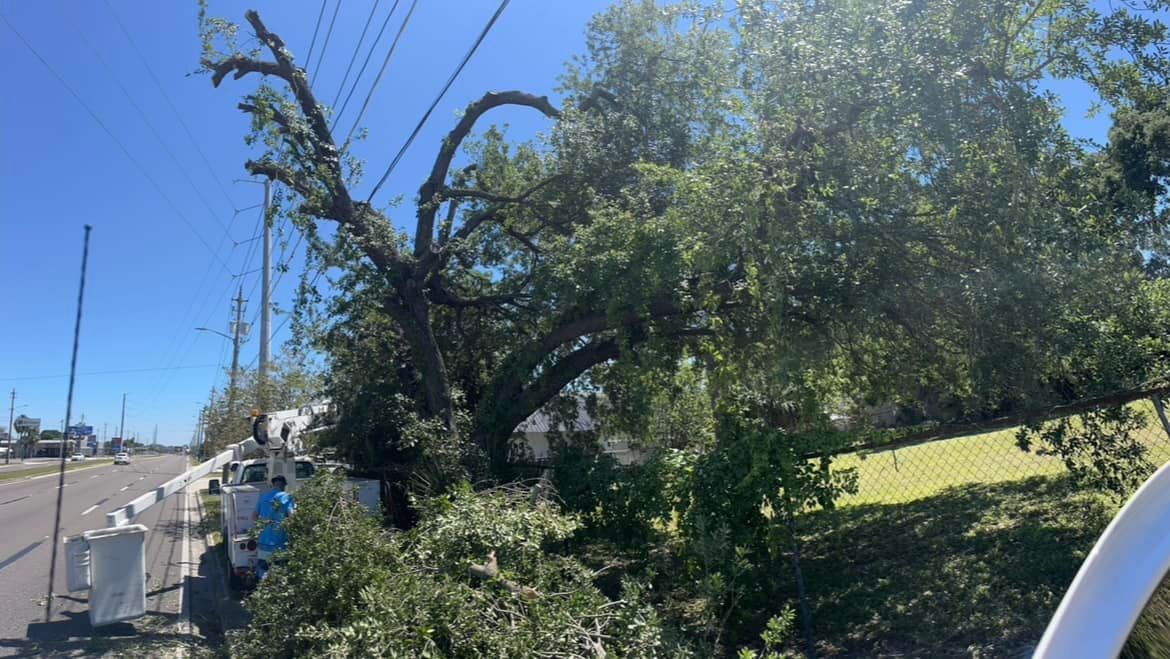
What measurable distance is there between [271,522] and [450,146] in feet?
22.1

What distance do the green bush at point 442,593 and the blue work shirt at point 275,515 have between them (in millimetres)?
1656

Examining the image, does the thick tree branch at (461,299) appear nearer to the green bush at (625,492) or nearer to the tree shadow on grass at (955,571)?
the green bush at (625,492)

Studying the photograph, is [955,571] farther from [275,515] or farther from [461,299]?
[461,299]

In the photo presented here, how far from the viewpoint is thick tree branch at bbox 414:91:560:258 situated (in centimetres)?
1197

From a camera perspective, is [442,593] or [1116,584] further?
[442,593]

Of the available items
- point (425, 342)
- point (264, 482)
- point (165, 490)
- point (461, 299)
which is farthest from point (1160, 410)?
point (264, 482)

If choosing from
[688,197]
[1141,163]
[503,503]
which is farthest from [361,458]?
[1141,163]

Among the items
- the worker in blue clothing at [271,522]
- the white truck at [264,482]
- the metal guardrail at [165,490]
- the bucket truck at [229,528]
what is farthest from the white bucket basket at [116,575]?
the white truck at [264,482]

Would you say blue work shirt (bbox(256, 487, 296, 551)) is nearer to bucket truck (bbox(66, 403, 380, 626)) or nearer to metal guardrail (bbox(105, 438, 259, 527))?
bucket truck (bbox(66, 403, 380, 626))

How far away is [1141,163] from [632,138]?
774 cm

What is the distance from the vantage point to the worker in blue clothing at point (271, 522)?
328 inches

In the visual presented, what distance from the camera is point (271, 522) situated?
7770mm

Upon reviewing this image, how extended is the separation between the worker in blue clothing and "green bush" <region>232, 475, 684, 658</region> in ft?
5.32

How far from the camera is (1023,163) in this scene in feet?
16.8
